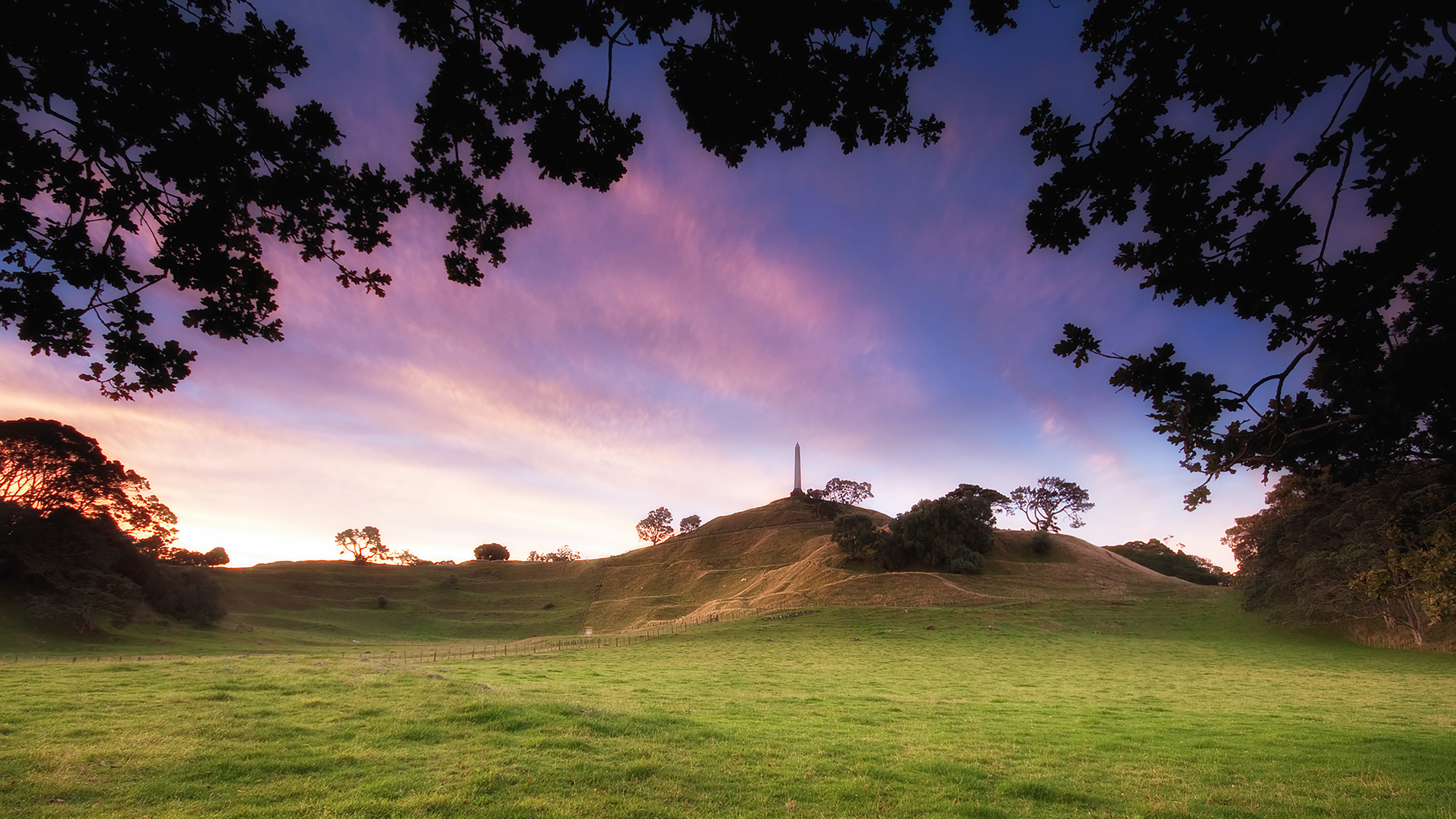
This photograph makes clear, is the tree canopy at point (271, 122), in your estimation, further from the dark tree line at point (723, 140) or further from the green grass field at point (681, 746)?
the green grass field at point (681, 746)

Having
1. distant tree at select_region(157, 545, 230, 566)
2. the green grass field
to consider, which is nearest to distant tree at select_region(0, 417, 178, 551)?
distant tree at select_region(157, 545, 230, 566)

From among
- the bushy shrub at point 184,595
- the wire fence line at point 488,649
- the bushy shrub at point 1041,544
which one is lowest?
the wire fence line at point 488,649

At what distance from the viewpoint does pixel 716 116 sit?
5.98 metres

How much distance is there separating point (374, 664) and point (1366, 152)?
25.2 metres

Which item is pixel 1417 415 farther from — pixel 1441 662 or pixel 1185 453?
pixel 1441 662

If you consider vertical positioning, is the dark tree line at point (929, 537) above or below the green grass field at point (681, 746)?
above

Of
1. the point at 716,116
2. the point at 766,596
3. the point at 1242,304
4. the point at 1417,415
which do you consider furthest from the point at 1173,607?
the point at 716,116

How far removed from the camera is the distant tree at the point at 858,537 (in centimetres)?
7181

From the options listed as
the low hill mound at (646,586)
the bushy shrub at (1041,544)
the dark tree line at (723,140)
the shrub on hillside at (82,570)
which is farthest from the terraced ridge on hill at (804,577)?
the dark tree line at (723,140)

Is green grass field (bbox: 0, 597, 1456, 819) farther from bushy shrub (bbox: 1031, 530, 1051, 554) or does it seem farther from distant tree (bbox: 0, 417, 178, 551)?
bushy shrub (bbox: 1031, 530, 1051, 554)

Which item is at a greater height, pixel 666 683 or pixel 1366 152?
pixel 1366 152

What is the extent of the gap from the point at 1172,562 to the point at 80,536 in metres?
133

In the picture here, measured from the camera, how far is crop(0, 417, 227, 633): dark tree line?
150 ft

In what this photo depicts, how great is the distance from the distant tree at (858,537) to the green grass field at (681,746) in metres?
48.3
